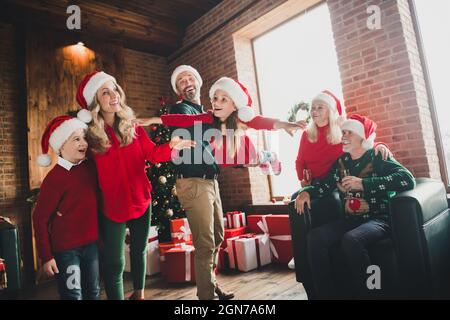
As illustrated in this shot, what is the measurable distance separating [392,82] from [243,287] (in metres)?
2.18

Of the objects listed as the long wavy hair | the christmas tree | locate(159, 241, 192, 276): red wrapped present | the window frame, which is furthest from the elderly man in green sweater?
the christmas tree

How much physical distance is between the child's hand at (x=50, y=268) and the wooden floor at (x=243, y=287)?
1.36 meters

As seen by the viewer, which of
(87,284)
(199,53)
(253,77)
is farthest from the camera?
(199,53)

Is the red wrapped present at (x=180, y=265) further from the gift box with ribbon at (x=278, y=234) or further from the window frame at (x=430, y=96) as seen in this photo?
the window frame at (x=430, y=96)

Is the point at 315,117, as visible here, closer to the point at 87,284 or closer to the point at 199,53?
the point at 87,284

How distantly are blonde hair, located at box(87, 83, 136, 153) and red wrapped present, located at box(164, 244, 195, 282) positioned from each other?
1626 millimetres

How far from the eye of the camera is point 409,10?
2.73 meters

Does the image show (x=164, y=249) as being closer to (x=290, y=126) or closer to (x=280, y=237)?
(x=280, y=237)

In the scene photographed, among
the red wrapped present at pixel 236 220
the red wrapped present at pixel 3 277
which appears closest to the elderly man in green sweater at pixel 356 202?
the red wrapped present at pixel 236 220

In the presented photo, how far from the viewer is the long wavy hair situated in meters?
2.22

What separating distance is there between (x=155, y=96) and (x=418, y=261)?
4459 mm

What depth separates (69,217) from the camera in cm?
148

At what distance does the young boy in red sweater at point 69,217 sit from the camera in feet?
4.60
